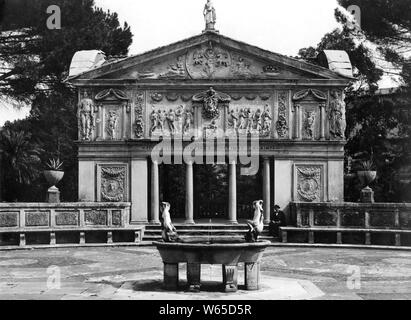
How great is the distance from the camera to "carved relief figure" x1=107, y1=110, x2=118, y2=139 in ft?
96.4

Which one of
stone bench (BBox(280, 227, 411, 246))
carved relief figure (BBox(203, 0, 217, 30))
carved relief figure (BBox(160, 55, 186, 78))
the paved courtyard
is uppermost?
carved relief figure (BBox(203, 0, 217, 30))

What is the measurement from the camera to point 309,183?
95.6ft

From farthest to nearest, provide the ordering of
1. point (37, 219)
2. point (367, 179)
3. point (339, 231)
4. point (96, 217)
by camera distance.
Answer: point (367, 179)
point (96, 217)
point (339, 231)
point (37, 219)

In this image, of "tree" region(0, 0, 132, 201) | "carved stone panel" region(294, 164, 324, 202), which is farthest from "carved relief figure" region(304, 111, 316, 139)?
"tree" region(0, 0, 132, 201)

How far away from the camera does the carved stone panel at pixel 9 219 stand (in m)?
25.3

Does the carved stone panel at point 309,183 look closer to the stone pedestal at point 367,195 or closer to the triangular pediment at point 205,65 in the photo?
the stone pedestal at point 367,195

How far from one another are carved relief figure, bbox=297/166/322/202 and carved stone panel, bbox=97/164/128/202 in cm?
798

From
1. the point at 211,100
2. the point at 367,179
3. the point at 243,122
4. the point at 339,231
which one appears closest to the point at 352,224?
the point at 339,231

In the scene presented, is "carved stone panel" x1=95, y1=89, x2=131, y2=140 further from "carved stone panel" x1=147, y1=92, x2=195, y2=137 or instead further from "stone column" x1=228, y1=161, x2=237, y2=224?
"stone column" x1=228, y1=161, x2=237, y2=224

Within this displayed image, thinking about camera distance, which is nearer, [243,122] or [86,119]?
[243,122]

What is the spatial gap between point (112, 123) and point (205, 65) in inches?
199

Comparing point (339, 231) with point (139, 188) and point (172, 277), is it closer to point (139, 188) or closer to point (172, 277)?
point (139, 188)
